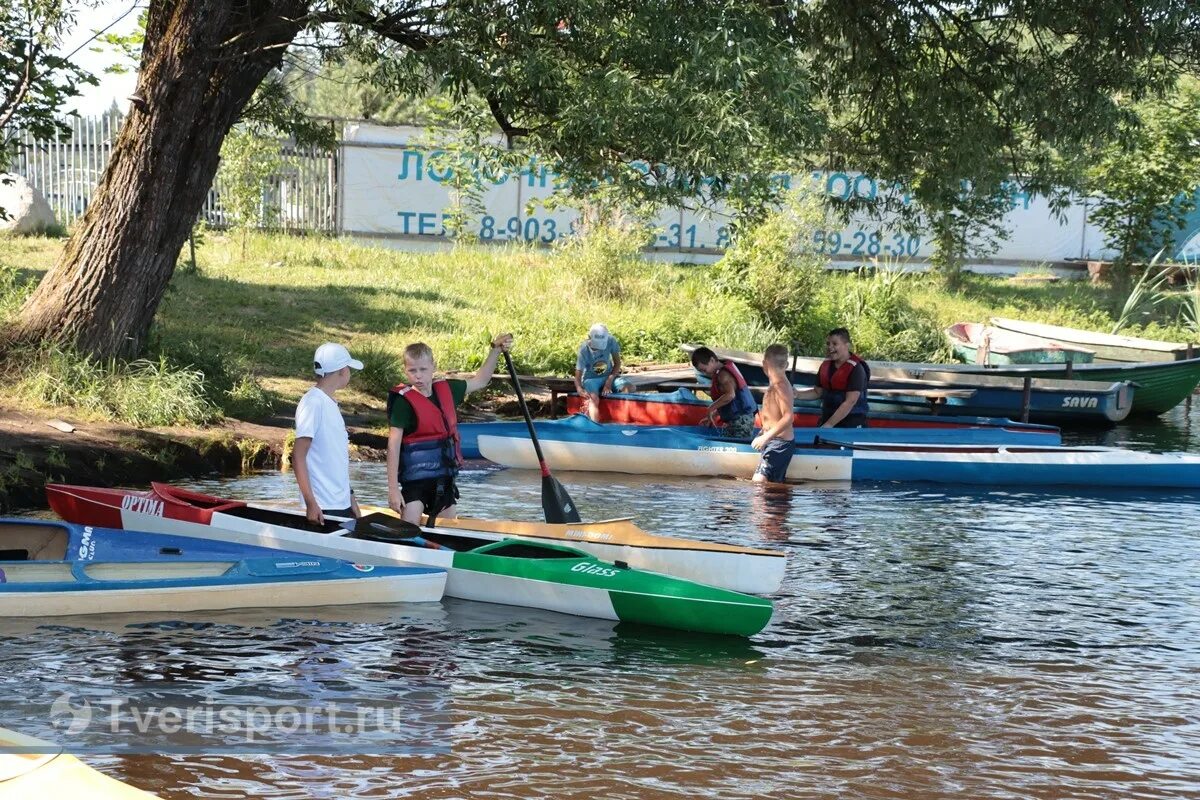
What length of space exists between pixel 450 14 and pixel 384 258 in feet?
42.3

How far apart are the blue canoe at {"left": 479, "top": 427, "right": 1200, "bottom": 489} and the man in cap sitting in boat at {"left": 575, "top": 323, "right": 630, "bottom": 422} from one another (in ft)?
4.50

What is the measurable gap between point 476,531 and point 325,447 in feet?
5.08

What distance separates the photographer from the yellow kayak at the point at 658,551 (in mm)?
8531

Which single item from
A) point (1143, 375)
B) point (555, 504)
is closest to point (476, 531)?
point (555, 504)

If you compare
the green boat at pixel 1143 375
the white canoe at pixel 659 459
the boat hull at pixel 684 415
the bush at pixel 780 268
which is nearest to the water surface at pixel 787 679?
the white canoe at pixel 659 459

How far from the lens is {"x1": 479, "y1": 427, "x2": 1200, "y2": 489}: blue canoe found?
1352cm

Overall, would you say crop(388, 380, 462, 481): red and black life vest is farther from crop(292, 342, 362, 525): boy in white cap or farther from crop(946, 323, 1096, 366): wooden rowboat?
crop(946, 323, 1096, 366): wooden rowboat

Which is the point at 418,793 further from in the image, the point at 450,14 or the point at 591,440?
the point at 591,440

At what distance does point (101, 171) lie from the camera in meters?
23.8

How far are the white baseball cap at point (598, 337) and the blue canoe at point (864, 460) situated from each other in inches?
60.0

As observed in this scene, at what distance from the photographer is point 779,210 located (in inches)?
923

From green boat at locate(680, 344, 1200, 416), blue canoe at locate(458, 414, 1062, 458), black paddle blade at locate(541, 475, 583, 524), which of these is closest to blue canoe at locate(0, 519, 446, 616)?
black paddle blade at locate(541, 475, 583, 524)

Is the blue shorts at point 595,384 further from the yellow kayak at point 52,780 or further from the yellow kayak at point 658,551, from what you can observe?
the yellow kayak at point 52,780

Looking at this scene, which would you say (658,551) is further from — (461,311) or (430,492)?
(461,311)
